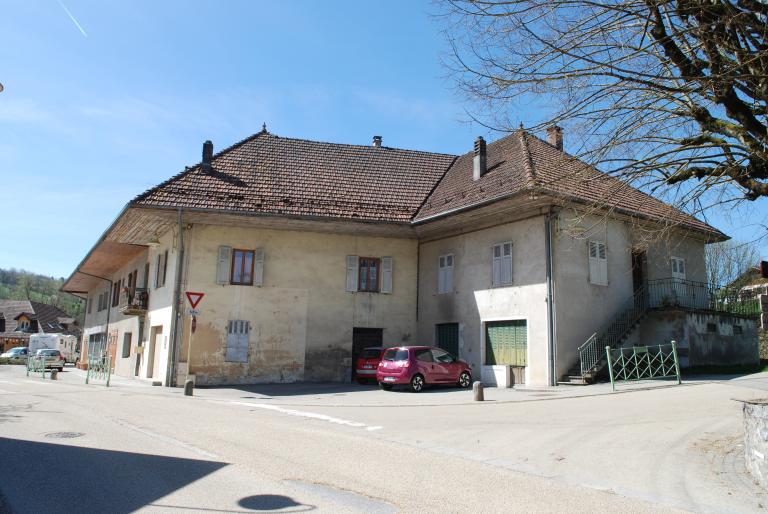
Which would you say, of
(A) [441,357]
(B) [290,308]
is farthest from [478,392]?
(B) [290,308]

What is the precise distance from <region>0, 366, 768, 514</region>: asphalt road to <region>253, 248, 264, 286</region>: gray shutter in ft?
30.5

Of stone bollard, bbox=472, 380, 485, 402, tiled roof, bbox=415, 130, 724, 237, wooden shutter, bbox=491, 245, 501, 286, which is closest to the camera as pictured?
tiled roof, bbox=415, 130, 724, 237

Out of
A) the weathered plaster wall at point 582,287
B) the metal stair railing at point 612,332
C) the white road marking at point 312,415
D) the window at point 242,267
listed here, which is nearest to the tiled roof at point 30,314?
the window at point 242,267

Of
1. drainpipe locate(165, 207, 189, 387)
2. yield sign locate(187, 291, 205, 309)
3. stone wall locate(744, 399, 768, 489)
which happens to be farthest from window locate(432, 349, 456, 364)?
stone wall locate(744, 399, 768, 489)

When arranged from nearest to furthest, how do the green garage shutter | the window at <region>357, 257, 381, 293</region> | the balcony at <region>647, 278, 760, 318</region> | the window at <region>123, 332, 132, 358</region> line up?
1. the green garage shutter
2. the balcony at <region>647, 278, 760, 318</region>
3. the window at <region>357, 257, 381, 293</region>
4. the window at <region>123, 332, 132, 358</region>

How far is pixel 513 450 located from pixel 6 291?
130984 millimetres

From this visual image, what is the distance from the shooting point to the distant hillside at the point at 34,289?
4321 inches

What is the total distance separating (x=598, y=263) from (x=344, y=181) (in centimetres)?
1078

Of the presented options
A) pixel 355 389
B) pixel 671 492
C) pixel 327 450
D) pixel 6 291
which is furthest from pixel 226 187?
pixel 6 291

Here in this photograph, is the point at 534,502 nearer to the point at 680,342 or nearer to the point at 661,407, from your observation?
the point at 661,407

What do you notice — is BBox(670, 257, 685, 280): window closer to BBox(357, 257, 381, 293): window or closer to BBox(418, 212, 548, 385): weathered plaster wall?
BBox(418, 212, 548, 385): weathered plaster wall

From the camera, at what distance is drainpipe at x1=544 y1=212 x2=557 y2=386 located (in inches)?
741

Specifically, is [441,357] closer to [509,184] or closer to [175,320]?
[509,184]

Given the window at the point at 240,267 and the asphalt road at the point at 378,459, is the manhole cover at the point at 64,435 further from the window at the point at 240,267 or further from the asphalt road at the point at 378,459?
the window at the point at 240,267
